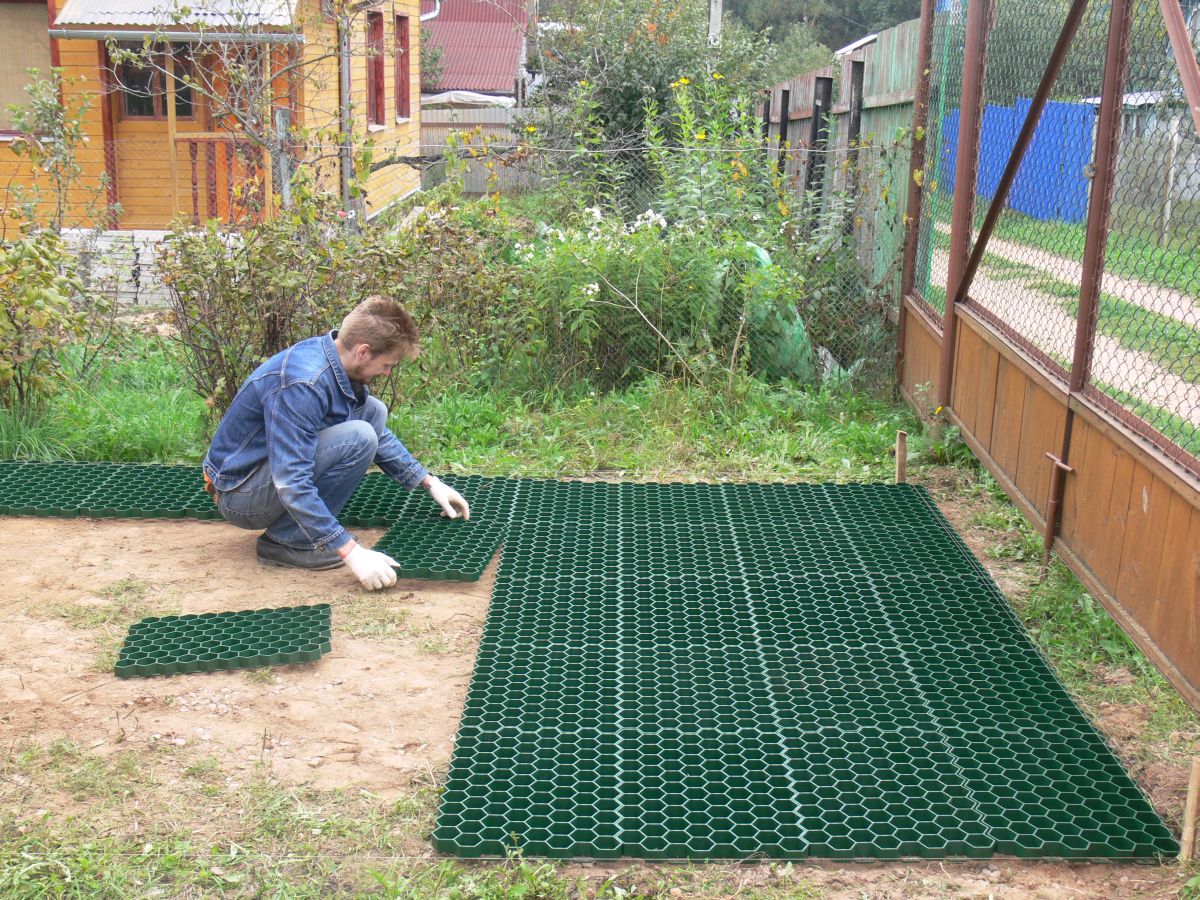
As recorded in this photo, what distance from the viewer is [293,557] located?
484 cm

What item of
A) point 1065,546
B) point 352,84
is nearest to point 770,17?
point 352,84

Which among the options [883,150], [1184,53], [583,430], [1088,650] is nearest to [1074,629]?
[1088,650]

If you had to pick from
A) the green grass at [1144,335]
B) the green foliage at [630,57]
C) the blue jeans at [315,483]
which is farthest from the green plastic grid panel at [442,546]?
the green foliage at [630,57]

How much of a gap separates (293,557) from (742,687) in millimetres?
2058

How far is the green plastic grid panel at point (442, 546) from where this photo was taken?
4.71 m

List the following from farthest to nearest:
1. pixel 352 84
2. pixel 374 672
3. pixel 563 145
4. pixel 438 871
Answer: pixel 352 84 → pixel 563 145 → pixel 374 672 → pixel 438 871

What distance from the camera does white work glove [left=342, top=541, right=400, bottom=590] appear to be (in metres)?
4.43

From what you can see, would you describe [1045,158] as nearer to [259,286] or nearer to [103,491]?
[259,286]

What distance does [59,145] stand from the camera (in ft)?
26.9

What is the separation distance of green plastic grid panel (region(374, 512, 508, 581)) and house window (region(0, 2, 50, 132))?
10.7 meters

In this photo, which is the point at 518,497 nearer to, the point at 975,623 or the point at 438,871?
the point at 975,623

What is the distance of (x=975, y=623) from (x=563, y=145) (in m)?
10.7

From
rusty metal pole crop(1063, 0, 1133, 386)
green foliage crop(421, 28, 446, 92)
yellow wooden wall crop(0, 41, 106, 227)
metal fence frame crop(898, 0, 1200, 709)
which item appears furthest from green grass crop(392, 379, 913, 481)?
green foliage crop(421, 28, 446, 92)

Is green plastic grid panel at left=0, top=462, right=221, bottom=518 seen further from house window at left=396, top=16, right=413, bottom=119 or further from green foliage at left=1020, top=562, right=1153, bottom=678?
house window at left=396, top=16, right=413, bottom=119
